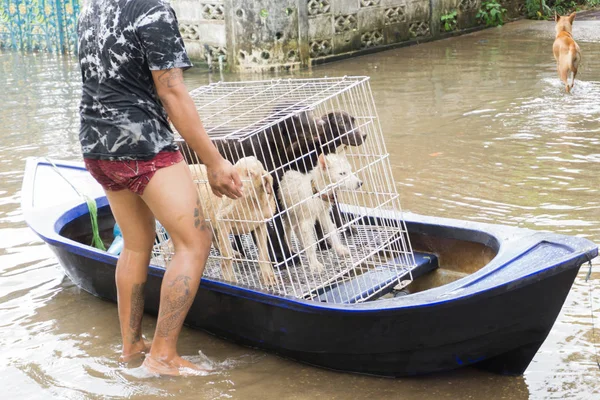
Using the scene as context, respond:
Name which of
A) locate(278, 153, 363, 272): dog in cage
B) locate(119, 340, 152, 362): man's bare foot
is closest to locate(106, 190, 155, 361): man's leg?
locate(119, 340, 152, 362): man's bare foot

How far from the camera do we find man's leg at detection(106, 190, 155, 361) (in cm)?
384

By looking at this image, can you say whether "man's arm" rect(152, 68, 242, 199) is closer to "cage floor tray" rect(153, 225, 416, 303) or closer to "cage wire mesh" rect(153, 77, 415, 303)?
"cage wire mesh" rect(153, 77, 415, 303)

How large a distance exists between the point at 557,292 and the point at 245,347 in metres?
1.69

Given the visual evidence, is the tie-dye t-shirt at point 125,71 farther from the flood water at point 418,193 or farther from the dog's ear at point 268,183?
the flood water at point 418,193

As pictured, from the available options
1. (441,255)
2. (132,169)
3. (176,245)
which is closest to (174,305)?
(176,245)

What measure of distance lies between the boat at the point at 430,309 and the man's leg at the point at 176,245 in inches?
12.4

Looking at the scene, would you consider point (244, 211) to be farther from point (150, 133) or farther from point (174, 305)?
point (150, 133)

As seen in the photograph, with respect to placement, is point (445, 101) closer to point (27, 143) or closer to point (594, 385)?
point (27, 143)

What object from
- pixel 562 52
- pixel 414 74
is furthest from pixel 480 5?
pixel 562 52

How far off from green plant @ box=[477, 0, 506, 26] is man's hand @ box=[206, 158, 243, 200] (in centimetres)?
1291

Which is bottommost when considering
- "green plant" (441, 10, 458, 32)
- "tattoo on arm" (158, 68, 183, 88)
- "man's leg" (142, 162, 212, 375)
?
"man's leg" (142, 162, 212, 375)

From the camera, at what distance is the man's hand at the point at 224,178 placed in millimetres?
3611

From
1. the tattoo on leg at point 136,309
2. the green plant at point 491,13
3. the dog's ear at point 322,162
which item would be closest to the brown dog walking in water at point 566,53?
the green plant at point 491,13

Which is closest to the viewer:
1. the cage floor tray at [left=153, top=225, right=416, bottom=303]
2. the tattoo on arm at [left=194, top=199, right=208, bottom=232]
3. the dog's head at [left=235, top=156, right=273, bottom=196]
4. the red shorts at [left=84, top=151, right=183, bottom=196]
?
the red shorts at [left=84, top=151, right=183, bottom=196]
